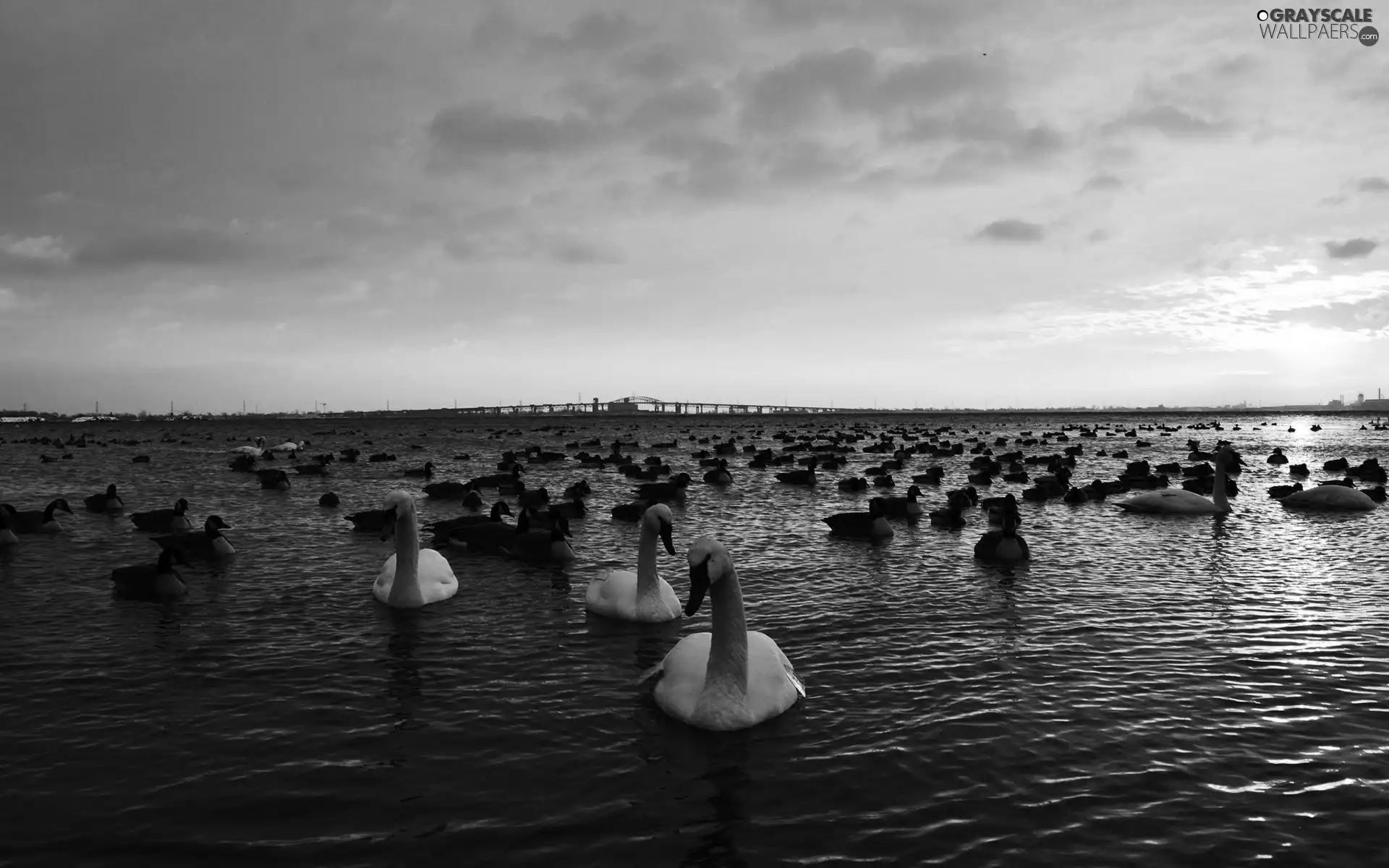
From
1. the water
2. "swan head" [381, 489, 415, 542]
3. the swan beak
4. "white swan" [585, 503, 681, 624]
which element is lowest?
the water

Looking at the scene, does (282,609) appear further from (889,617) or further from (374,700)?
(889,617)

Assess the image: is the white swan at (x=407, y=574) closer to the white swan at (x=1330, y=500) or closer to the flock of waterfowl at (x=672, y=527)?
the flock of waterfowl at (x=672, y=527)

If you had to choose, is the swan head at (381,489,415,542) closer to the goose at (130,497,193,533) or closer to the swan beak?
the swan beak

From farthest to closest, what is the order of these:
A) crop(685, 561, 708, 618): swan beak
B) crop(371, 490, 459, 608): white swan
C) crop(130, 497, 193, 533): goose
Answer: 1. crop(130, 497, 193, 533): goose
2. crop(371, 490, 459, 608): white swan
3. crop(685, 561, 708, 618): swan beak

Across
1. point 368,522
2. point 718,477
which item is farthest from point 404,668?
point 718,477

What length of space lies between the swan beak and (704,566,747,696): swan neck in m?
0.22

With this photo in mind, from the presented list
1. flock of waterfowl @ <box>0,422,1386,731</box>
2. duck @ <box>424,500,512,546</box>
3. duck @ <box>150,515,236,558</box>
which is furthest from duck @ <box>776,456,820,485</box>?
duck @ <box>150,515,236,558</box>

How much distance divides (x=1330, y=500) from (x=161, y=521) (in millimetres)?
32546

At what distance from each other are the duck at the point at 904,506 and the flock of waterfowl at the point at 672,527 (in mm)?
45

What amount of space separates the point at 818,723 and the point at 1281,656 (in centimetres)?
648

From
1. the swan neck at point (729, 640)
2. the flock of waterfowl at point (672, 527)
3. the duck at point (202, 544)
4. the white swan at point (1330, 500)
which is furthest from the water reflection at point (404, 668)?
the white swan at point (1330, 500)

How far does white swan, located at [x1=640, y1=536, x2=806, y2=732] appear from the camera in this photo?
823cm

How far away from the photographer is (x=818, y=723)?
28.0ft

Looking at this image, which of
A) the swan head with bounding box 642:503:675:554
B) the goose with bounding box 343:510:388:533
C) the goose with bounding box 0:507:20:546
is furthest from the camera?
the goose with bounding box 343:510:388:533
